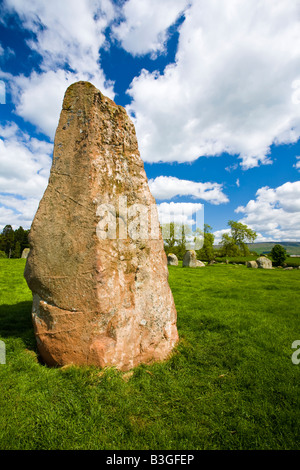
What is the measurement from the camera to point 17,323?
6.34 m

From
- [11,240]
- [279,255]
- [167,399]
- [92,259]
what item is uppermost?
[11,240]

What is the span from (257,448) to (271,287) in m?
11.5

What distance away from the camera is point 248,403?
3551mm

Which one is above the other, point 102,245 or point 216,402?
point 102,245

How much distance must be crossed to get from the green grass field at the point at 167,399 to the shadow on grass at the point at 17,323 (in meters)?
0.06

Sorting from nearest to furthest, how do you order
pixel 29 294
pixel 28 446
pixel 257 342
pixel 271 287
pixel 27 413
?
pixel 28 446 → pixel 27 413 → pixel 257 342 → pixel 29 294 → pixel 271 287

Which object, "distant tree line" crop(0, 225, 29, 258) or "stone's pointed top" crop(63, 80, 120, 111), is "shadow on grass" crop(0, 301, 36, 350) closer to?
"stone's pointed top" crop(63, 80, 120, 111)

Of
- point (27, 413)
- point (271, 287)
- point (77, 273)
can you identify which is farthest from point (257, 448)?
point (271, 287)

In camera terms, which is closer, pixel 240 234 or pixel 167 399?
pixel 167 399

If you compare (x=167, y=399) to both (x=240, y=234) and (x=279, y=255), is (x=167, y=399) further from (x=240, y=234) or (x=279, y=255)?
(x=240, y=234)

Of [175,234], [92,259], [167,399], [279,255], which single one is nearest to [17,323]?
[92,259]

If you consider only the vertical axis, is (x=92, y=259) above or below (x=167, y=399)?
above

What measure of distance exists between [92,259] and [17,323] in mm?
3863

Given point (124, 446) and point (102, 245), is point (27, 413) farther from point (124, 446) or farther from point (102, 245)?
point (102, 245)
